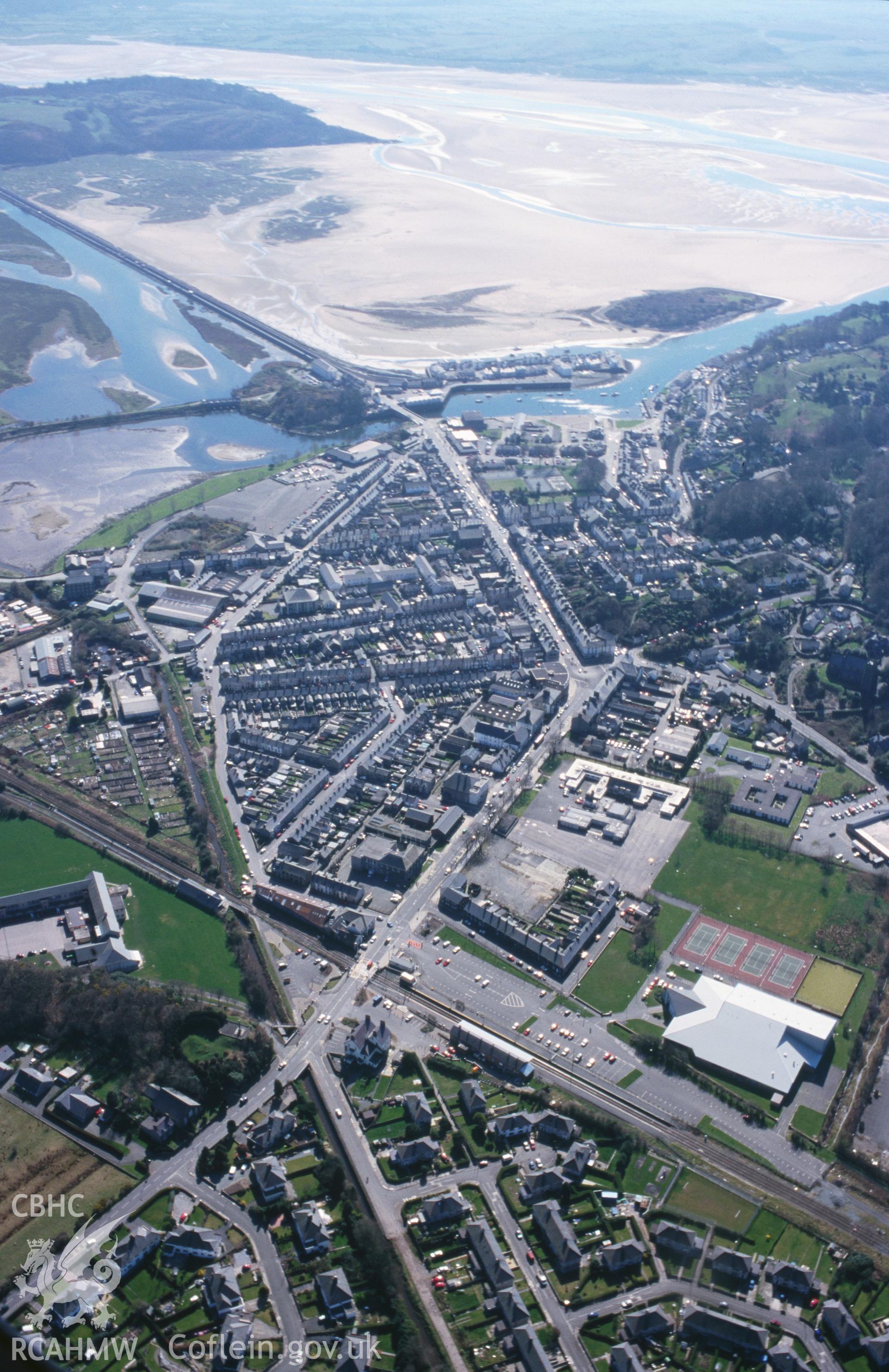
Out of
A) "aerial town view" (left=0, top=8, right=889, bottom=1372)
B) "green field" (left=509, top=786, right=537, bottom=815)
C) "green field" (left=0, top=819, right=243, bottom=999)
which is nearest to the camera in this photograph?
"aerial town view" (left=0, top=8, right=889, bottom=1372)

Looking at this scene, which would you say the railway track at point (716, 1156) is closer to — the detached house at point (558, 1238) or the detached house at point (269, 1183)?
the detached house at point (558, 1238)

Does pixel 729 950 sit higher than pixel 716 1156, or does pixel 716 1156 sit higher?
pixel 729 950

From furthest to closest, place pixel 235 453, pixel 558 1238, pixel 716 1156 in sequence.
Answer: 1. pixel 235 453
2. pixel 716 1156
3. pixel 558 1238

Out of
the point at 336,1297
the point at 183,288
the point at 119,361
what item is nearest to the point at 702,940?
the point at 336,1297

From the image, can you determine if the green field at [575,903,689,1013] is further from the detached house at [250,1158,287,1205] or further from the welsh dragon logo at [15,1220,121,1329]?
the welsh dragon logo at [15,1220,121,1329]

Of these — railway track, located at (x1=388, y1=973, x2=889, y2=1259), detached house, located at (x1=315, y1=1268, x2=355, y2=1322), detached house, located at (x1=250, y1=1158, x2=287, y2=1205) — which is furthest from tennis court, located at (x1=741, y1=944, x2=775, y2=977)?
detached house, located at (x1=315, y1=1268, x2=355, y2=1322)

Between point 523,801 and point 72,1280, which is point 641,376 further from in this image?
point 72,1280

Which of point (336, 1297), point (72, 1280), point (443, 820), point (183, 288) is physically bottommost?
point (72, 1280)
